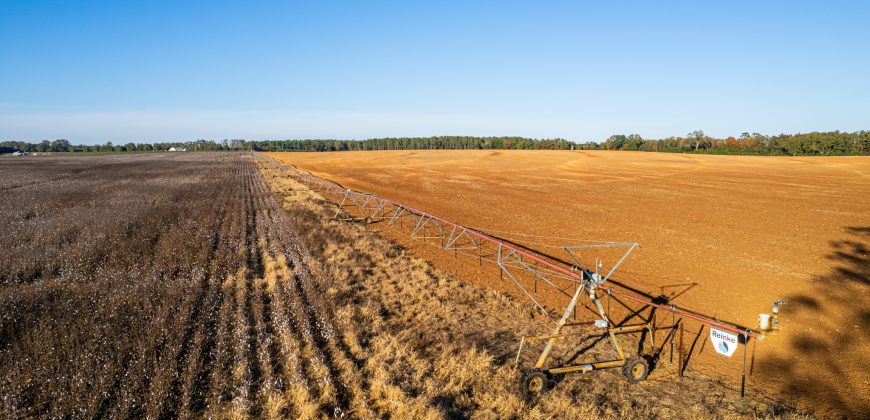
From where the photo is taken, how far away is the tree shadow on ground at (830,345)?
773cm

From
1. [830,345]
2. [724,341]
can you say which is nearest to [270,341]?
[724,341]

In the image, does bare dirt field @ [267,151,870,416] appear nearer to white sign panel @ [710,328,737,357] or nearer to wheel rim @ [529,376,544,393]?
white sign panel @ [710,328,737,357]

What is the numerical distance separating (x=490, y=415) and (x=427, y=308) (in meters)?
4.65

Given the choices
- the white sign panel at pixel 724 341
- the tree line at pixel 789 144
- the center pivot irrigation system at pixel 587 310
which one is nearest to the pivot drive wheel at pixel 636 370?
the center pivot irrigation system at pixel 587 310

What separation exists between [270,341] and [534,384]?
5.63m

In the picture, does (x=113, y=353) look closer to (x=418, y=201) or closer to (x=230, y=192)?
(x=418, y=201)

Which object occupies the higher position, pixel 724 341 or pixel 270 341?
pixel 724 341

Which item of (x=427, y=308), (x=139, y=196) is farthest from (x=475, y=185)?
(x=427, y=308)

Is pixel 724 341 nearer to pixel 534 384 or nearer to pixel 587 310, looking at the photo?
pixel 534 384

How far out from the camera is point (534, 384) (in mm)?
7527

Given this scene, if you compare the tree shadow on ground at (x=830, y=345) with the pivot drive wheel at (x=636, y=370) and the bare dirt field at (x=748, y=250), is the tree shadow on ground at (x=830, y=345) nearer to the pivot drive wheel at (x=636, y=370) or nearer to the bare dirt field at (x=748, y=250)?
the bare dirt field at (x=748, y=250)

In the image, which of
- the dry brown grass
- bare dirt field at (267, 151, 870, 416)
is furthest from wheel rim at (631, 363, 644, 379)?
bare dirt field at (267, 151, 870, 416)

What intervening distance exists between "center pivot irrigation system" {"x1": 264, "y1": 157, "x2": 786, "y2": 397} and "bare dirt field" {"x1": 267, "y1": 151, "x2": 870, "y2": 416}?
757 millimetres

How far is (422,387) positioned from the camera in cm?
759
